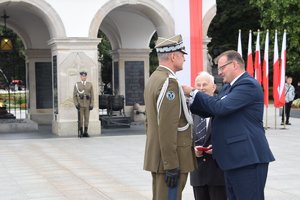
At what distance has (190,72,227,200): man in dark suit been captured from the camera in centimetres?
566

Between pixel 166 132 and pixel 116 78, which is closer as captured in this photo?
pixel 166 132

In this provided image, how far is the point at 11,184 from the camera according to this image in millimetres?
9250

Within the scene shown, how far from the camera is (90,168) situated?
10867 millimetres

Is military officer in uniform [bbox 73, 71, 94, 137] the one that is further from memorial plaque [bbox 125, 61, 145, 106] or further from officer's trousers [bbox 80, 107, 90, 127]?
memorial plaque [bbox 125, 61, 145, 106]

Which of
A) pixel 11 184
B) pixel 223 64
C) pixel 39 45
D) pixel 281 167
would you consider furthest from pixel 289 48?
pixel 223 64

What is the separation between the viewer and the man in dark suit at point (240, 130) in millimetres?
4844

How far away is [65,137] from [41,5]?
3.84 meters

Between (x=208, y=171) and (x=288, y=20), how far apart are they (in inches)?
1150

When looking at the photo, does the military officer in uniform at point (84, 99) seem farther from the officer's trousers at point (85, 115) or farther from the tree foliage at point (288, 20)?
the tree foliage at point (288, 20)

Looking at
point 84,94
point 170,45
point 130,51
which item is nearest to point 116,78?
point 130,51

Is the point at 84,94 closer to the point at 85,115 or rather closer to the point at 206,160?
the point at 85,115

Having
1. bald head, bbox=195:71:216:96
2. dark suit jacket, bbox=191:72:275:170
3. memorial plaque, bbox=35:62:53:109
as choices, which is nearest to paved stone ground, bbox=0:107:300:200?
bald head, bbox=195:71:216:96

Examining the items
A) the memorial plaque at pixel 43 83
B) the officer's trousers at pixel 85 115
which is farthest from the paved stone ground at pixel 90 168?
the memorial plaque at pixel 43 83

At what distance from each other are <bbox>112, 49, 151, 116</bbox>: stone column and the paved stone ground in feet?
15.2
